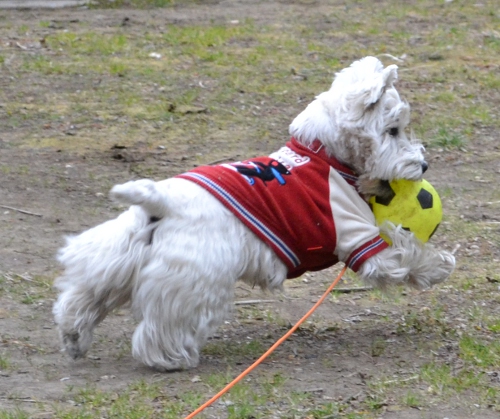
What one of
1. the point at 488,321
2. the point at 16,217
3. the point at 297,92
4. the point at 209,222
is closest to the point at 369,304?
the point at 488,321

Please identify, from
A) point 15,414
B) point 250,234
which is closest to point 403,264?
point 250,234

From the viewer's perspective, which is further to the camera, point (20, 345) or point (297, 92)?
point (297, 92)

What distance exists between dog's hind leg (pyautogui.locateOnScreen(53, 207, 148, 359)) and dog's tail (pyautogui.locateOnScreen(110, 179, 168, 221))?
128 mm

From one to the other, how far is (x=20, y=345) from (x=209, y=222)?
1.25 m

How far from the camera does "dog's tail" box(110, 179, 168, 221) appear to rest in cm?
432

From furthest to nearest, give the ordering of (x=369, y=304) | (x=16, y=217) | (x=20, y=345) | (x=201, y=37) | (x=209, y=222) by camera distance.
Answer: (x=201, y=37)
(x=16, y=217)
(x=369, y=304)
(x=20, y=345)
(x=209, y=222)

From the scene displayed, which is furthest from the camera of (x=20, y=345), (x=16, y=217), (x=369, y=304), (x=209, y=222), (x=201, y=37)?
(x=201, y=37)

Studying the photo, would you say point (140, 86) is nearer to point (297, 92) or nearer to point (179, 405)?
point (297, 92)

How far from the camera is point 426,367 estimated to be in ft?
15.1

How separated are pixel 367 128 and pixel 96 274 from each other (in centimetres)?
155

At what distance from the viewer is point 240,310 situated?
5637 mm

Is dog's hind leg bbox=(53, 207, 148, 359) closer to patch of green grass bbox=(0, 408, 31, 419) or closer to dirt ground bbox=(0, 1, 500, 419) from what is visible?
dirt ground bbox=(0, 1, 500, 419)

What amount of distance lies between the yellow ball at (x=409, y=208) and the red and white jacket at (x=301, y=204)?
0.09 metres

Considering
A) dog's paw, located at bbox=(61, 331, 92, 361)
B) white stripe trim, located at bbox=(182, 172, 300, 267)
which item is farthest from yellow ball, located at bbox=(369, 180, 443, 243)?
dog's paw, located at bbox=(61, 331, 92, 361)
